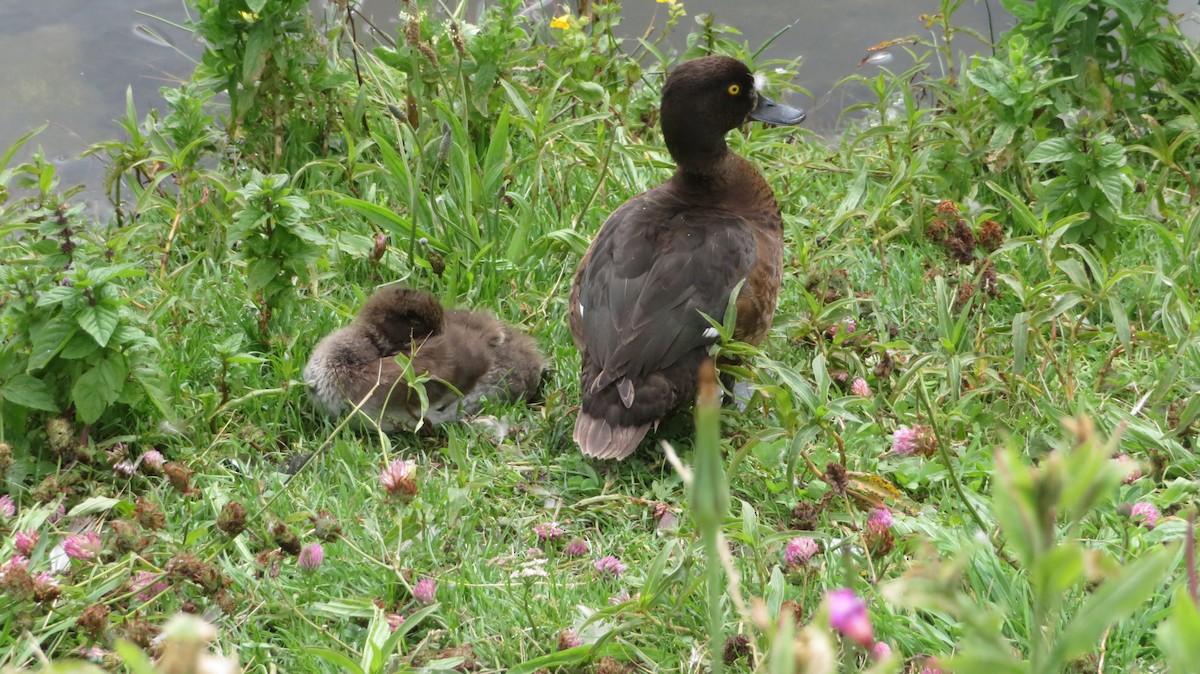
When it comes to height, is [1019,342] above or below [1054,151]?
below

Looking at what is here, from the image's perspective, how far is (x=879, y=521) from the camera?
262 cm

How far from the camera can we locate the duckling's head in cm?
374

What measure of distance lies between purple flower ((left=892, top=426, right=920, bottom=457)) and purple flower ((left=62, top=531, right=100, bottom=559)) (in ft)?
6.54

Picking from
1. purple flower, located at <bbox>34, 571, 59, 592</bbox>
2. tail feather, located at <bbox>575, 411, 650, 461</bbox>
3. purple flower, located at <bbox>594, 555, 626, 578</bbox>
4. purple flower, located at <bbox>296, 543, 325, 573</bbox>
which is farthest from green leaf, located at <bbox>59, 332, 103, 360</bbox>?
purple flower, located at <bbox>594, 555, 626, 578</bbox>

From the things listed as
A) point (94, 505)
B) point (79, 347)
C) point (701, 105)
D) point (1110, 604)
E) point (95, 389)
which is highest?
point (1110, 604)

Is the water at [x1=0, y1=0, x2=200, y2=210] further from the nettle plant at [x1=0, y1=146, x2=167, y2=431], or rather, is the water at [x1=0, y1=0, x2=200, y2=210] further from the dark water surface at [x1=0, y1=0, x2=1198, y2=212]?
the nettle plant at [x1=0, y1=146, x2=167, y2=431]

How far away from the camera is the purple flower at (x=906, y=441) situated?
3262mm

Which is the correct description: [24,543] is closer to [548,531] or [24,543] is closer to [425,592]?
[425,592]

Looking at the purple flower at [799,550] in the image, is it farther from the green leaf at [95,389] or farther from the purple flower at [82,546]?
the green leaf at [95,389]

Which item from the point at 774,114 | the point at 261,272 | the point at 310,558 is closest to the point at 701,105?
the point at 774,114

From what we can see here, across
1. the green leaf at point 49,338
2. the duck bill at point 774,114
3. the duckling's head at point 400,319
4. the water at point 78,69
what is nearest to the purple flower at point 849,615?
the green leaf at point 49,338

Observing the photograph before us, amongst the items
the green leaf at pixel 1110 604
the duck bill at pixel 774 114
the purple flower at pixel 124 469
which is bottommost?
the purple flower at pixel 124 469

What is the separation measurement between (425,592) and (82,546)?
0.75 metres

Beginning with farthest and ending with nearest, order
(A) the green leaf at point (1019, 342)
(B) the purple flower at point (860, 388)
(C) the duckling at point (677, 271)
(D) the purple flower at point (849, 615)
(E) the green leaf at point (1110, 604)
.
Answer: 1. (B) the purple flower at point (860, 388)
2. (C) the duckling at point (677, 271)
3. (A) the green leaf at point (1019, 342)
4. (E) the green leaf at point (1110, 604)
5. (D) the purple flower at point (849, 615)
